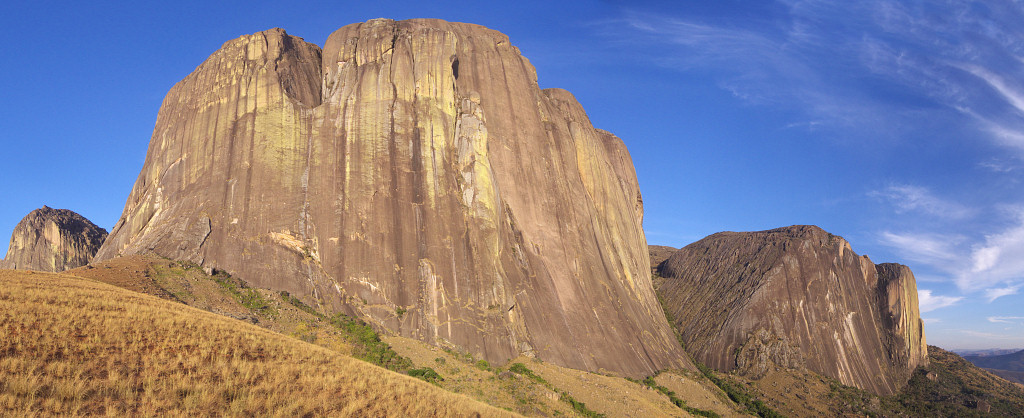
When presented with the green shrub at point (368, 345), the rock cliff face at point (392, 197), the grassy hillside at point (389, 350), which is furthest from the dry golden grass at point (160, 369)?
the rock cliff face at point (392, 197)

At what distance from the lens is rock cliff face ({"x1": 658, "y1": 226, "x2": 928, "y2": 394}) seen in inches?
2542

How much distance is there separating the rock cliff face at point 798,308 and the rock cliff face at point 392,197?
57.2ft

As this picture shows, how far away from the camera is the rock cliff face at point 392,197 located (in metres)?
37.6

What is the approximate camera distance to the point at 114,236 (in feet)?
141

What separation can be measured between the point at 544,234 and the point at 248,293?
73.9ft

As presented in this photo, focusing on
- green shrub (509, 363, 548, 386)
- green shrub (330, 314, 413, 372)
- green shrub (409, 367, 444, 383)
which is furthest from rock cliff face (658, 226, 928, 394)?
green shrub (330, 314, 413, 372)

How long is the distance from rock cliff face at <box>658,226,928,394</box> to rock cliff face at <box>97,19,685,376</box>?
57.2ft

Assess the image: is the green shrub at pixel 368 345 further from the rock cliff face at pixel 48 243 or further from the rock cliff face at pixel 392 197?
the rock cliff face at pixel 48 243

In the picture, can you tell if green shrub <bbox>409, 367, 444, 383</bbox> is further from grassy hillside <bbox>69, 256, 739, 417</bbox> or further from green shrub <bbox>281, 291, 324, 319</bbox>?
green shrub <bbox>281, 291, 324, 319</bbox>

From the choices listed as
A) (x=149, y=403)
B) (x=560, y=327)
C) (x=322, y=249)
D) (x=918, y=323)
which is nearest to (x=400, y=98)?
(x=322, y=249)

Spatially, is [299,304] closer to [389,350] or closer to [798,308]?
[389,350]

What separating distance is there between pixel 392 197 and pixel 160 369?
26954 mm

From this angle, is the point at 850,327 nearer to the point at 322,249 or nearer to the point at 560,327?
the point at 560,327

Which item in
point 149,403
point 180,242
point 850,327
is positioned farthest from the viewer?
point 850,327
